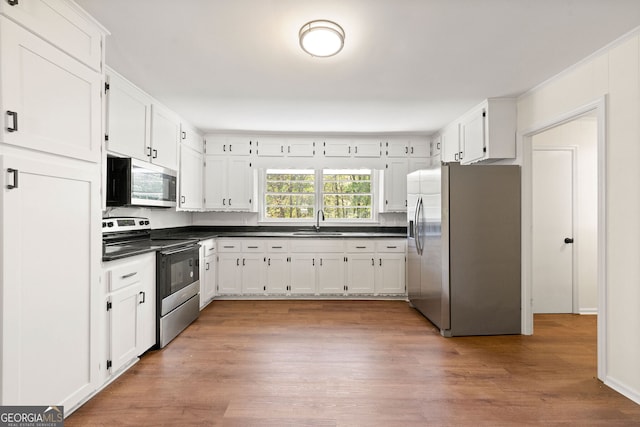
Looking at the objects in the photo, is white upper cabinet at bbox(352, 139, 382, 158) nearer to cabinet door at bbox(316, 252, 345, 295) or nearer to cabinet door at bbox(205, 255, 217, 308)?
cabinet door at bbox(316, 252, 345, 295)

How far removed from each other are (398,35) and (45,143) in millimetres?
2130

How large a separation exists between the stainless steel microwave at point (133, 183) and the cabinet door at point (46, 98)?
2.72 ft

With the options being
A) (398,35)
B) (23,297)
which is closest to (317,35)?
(398,35)

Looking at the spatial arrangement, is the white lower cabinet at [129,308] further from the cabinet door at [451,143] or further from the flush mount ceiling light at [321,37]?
the cabinet door at [451,143]

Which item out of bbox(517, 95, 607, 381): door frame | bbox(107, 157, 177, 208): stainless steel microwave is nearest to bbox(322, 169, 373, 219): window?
bbox(517, 95, 607, 381): door frame

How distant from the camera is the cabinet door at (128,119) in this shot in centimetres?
281

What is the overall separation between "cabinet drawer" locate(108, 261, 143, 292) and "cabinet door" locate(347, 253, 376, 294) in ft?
9.00

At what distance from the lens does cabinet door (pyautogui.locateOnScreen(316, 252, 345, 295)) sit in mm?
4770

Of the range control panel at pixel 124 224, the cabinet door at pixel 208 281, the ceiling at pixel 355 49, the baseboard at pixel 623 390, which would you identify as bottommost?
the baseboard at pixel 623 390

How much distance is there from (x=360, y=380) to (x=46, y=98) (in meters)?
2.54

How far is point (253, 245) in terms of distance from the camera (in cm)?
475

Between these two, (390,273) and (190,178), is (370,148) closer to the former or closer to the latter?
(390,273)

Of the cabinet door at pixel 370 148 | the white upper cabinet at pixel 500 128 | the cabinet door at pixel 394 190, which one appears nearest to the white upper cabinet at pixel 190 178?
the cabinet door at pixel 370 148

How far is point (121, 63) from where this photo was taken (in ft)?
9.01
